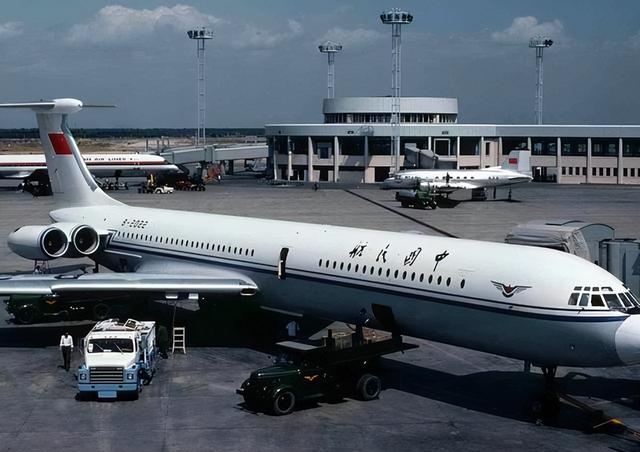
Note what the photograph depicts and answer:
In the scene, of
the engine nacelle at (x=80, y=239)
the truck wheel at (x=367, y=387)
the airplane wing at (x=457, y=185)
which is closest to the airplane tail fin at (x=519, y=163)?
the airplane wing at (x=457, y=185)

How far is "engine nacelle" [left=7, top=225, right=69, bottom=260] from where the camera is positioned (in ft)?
105

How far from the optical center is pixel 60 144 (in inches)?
1448

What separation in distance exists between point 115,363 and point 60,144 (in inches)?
685

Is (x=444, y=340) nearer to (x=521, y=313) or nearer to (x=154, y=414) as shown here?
(x=521, y=313)

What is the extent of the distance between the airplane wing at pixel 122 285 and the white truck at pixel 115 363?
3333 mm

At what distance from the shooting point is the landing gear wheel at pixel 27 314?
31.0m

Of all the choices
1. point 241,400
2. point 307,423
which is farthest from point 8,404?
point 307,423

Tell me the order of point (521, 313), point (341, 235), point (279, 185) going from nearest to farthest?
point (521, 313) < point (341, 235) < point (279, 185)

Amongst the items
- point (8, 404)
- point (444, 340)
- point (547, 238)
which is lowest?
point (8, 404)

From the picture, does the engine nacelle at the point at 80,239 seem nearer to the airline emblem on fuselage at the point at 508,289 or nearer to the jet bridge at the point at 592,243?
the jet bridge at the point at 592,243

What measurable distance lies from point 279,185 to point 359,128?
51.8 feet

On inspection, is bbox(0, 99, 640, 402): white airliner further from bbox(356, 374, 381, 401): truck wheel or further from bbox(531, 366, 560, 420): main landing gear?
bbox(356, 374, 381, 401): truck wheel

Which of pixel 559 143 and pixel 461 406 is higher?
pixel 559 143

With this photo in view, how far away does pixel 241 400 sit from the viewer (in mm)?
22219
